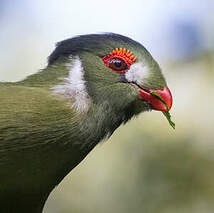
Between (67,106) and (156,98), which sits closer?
(67,106)

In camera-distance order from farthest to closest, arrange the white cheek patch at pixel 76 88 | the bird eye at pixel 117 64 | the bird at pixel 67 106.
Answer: the bird eye at pixel 117 64 → the white cheek patch at pixel 76 88 → the bird at pixel 67 106

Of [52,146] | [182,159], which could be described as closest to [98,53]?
[52,146]

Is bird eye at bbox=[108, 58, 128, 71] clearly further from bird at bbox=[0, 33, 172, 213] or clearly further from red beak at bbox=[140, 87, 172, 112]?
red beak at bbox=[140, 87, 172, 112]

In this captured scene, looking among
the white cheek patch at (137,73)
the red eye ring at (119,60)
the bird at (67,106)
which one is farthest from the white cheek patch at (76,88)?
the white cheek patch at (137,73)

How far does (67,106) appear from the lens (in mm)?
3617

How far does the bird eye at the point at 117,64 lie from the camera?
3797 millimetres

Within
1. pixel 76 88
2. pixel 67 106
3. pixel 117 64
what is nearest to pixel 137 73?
pixel 117 64

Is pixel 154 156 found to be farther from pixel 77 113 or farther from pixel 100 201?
pixel 77 113

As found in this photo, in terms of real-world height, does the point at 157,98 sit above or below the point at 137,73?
below

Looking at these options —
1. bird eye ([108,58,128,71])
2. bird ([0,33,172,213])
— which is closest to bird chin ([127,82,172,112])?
bird ([0,33,172,213])

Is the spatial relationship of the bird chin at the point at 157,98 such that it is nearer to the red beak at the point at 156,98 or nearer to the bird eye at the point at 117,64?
the red beak at the point at 156,98

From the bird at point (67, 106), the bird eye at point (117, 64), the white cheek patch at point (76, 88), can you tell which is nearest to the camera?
the bird at point (67, 106)

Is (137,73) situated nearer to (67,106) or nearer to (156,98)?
(156,98)

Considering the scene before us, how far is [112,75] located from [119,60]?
0.10m
